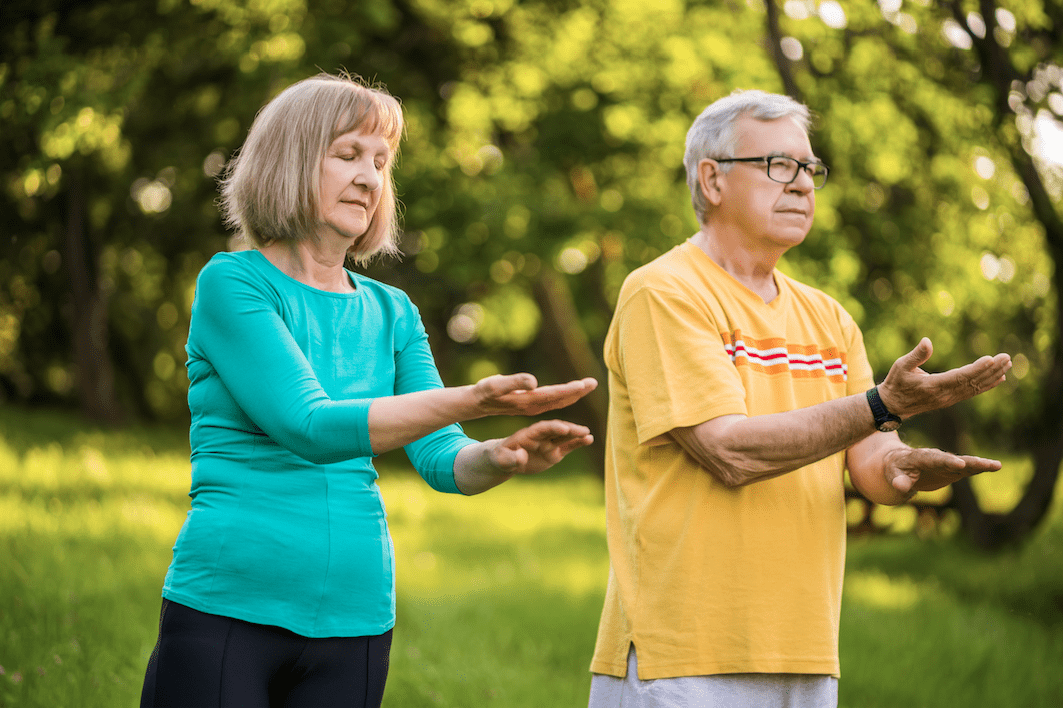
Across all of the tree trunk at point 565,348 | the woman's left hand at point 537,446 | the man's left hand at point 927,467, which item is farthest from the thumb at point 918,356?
the tree trunk at point 565,348

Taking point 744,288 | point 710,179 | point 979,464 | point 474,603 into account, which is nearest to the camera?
point 979,464

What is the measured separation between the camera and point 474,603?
7.06 metres

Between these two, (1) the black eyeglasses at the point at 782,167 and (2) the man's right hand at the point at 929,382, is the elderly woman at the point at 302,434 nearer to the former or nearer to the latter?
Result: (2) the man's right hand at the point at 929,382

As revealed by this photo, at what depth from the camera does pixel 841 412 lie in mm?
2100

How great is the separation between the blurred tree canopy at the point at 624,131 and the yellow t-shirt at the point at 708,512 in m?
4.68

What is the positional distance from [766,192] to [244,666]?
1684 millimetres

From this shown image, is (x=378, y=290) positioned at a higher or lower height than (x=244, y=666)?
higher

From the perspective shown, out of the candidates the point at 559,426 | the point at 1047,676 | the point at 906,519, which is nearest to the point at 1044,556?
the point at 906,519

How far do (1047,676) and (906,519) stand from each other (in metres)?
2.79

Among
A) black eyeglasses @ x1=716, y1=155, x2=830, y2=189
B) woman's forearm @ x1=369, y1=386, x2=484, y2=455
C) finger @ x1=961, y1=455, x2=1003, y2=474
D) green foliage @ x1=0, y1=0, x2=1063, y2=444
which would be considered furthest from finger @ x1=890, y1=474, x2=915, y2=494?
green foliage @ x1=0, y1=0, x2=1063, y2=444

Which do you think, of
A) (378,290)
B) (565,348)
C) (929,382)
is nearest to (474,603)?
(565,348)

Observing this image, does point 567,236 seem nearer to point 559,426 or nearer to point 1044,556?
point 1044,556

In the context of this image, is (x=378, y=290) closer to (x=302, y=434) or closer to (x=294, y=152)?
(x=294, y=152)

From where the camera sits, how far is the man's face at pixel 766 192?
2525 millimetres
